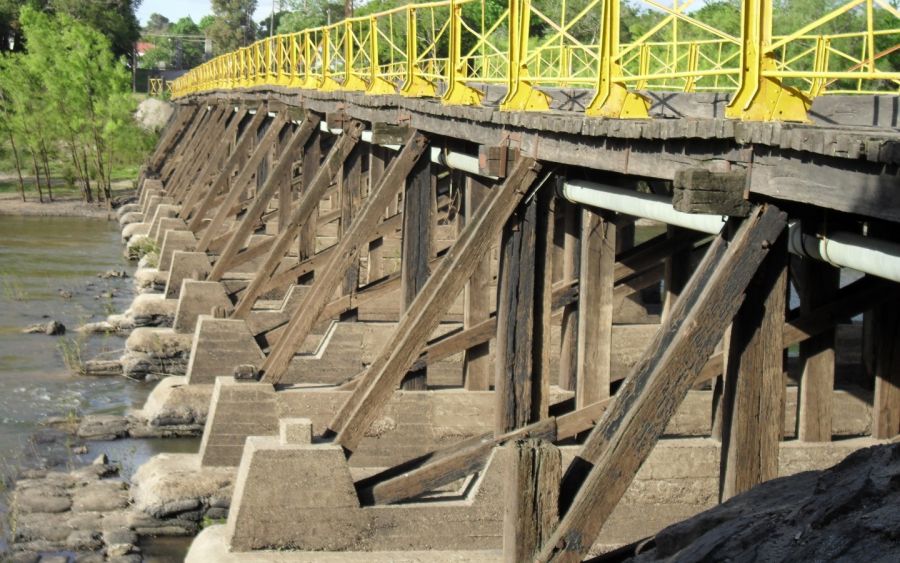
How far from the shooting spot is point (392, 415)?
9.38 metres

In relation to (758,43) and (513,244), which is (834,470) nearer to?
(758,43)

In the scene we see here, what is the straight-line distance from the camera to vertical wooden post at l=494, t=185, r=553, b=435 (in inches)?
297

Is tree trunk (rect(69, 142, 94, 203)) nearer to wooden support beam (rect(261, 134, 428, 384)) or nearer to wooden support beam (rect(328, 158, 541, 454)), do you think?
wooden support beam (rect(261, 134, 428, 384))

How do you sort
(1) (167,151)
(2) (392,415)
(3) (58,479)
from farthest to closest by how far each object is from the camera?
(1) (167,151), (3) (58,479), (2) (392,415)

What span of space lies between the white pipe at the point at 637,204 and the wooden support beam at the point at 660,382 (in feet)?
1.23

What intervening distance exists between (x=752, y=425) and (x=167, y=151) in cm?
3241

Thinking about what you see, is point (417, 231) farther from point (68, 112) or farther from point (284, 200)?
point (68, 112)

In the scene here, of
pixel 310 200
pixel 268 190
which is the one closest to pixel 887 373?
pixel 310 200

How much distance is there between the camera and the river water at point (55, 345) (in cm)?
1261

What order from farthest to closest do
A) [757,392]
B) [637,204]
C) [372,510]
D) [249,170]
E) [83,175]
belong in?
[83,175] < [249,170] < [372,510] < [637,204] < [757,392]

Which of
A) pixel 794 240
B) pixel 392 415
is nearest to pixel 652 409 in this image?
pixel 794 240

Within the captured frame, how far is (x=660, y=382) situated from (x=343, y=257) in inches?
208

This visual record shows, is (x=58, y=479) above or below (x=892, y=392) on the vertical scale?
below

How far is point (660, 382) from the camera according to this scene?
497 cm
